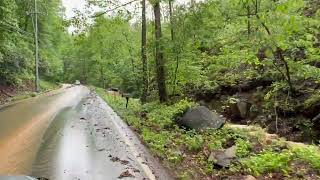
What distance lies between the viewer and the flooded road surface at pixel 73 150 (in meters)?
8.29

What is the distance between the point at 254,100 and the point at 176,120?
557cm

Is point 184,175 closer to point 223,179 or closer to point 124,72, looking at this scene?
point 223,179

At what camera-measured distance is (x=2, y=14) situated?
24875 millimetres

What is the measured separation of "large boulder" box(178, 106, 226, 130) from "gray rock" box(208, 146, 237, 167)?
2607mm

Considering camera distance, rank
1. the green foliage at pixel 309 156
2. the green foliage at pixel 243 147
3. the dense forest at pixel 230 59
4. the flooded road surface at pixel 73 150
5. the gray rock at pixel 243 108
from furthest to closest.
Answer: the gray rock at pixel 243 108 < the dense forest at pixel 230 59 < the green foliage at pixel 243 147 < the flooded road surface at pixel 73 150 < the green foliage at pixel 309 156

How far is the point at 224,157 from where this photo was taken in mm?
9039

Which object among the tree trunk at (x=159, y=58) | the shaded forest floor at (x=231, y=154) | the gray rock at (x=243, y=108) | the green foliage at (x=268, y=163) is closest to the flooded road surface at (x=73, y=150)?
the shaded forest floor at (x=231, y=154)

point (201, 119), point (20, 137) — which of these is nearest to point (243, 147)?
point (201, 119)

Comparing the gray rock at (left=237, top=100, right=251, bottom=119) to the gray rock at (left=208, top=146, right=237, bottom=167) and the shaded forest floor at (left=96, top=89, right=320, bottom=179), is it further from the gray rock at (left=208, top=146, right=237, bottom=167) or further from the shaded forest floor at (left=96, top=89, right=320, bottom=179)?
the gray rock at (left=208, top=146, right=237, bottom=167)

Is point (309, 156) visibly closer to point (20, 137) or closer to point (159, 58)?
point (20, 137)

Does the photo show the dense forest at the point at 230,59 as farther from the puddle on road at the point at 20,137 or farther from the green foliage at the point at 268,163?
the puddle on road at the point at 20,137

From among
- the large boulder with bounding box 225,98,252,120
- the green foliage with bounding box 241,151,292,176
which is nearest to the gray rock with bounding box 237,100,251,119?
the large boulder with bounding box 225,98,252,120

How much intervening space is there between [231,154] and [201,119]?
3.44 m

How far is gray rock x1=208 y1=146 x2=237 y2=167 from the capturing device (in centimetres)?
875
